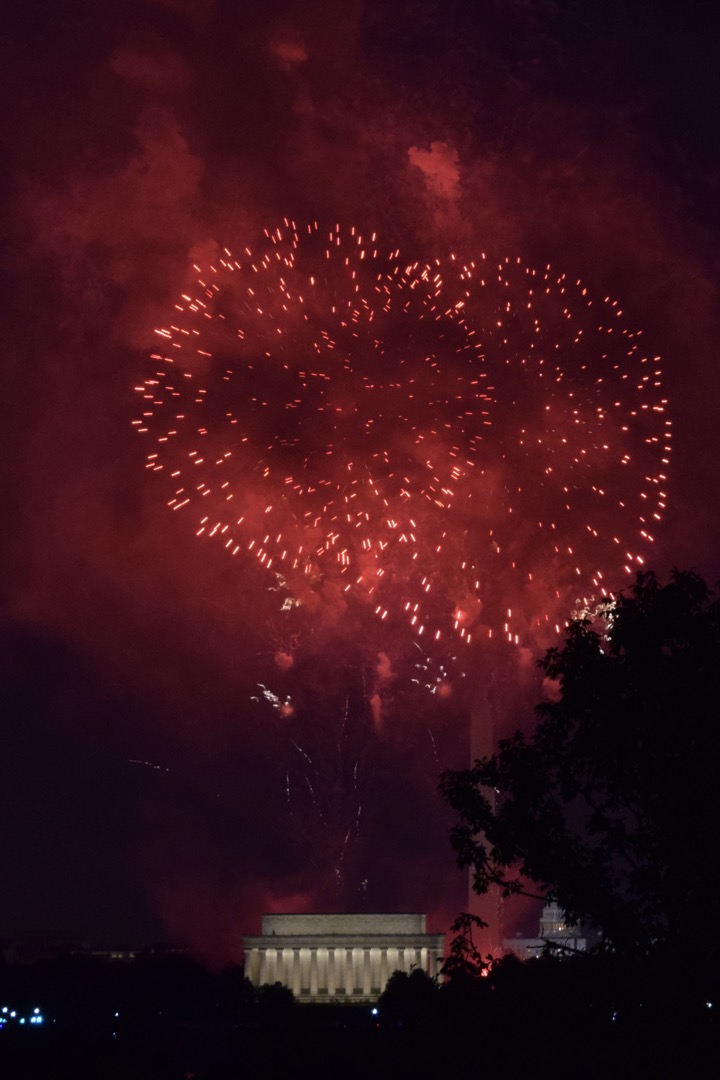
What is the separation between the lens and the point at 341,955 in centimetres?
16312

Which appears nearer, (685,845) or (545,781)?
(685,845)

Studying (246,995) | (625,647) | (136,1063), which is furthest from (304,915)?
(625,647)

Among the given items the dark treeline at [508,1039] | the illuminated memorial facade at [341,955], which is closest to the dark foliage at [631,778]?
the dark treeline at [508,1039]

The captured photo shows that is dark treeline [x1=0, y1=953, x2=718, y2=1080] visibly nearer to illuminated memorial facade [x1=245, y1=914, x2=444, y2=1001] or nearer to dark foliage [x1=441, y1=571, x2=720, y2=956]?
dark foliage [x1=441, y1=571, x2=720, y2=956]

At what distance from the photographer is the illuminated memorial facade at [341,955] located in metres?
161

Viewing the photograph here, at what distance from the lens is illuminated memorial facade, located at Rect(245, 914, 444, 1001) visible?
16062 centimetres

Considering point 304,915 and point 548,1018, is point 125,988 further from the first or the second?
point 548,1018

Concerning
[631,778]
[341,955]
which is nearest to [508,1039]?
[631,778]

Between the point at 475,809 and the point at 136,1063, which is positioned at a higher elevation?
the point at 475,809

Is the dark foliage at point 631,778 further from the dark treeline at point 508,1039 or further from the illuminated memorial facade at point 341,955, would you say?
the illuminated memorial facade at point 341,955

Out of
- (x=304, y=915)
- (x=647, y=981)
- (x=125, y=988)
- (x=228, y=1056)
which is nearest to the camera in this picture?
(x=647, y=981)

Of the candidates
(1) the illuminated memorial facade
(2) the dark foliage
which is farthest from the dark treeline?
(1) the illuminated memorial facade

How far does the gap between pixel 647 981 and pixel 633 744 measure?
474 centimetres

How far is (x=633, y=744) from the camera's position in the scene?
1073 inches
